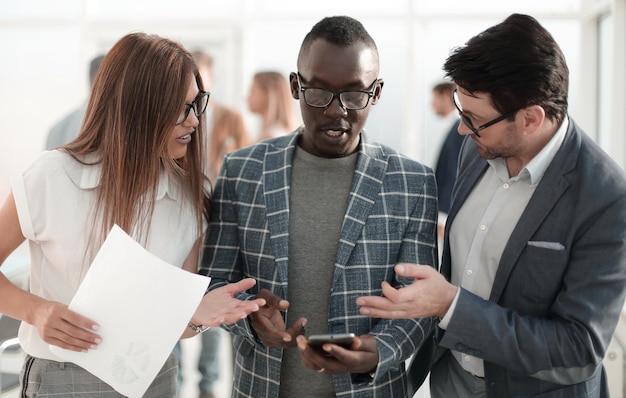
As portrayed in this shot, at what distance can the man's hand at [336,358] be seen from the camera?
1.55m

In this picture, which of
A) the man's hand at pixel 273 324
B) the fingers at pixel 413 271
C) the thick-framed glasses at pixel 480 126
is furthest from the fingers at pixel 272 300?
the thick-framed glasses at pixel 480 126

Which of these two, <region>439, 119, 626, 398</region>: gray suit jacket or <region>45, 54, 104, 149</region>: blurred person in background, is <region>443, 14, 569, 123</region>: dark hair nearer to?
<region>439, 119, 626, 398</region>: gray suit jacket

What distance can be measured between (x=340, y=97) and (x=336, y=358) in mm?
591

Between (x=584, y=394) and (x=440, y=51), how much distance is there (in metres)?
6.04

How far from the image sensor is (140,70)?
1.74 m

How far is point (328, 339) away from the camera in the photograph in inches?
60.7

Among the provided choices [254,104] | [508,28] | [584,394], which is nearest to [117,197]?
[508,28]

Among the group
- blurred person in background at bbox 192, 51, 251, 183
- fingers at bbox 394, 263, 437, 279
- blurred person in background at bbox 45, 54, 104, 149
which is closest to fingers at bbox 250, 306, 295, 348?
fingers at bbox 394, 263, 437, 279

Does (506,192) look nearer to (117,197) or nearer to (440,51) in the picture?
(117,197)

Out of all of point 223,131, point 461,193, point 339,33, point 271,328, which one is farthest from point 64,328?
point 223,131

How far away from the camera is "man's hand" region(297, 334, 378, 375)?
1.55 meters

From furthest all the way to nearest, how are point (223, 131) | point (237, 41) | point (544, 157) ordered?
point (237, 41)
point (223, 131)
point (544, 157)

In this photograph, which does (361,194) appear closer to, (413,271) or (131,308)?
(413,271)

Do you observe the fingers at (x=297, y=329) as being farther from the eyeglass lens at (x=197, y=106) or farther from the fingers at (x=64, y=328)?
the eyeglass lens at (x=197, y=106)
